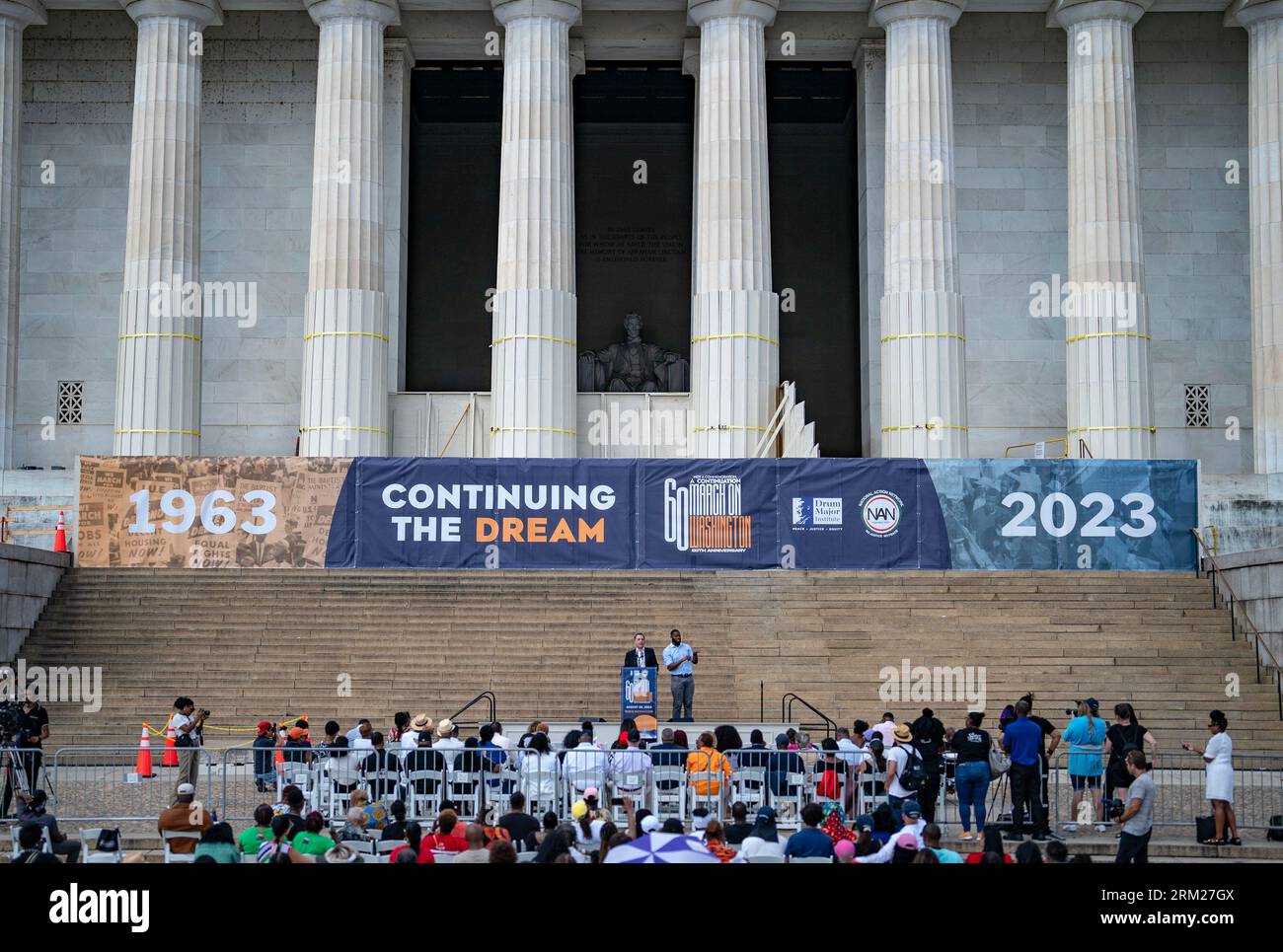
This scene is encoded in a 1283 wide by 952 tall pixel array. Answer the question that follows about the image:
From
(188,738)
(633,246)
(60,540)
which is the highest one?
(633,246)

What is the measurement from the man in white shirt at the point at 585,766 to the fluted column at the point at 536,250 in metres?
18.7

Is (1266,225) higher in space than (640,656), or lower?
higher

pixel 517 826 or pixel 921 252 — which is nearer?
pixel 517 826

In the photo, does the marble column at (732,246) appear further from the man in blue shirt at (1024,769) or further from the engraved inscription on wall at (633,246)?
the man in blue shirt at (1024,769)

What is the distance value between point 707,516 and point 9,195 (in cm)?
1870

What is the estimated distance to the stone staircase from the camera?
2780 centimetres

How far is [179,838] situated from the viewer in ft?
50.2

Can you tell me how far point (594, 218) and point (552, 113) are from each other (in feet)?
37.7

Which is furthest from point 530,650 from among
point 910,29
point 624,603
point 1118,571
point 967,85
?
point 967,85

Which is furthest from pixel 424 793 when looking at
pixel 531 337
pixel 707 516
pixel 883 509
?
pixel 531 337

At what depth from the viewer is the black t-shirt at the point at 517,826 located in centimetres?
1562

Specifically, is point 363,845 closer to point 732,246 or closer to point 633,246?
point 732,246

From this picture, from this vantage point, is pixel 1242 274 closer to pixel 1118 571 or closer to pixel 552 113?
pixel 1118 571

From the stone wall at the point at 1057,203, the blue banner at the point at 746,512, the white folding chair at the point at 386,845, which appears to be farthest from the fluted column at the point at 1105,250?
the white folding chair at the point at 386,845
